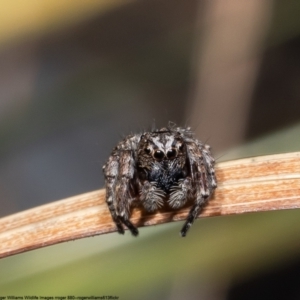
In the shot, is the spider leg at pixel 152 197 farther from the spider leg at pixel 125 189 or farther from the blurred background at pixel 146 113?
the blurred background at pixel 146 113

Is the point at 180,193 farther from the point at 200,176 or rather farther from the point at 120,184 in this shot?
the point at 120,184

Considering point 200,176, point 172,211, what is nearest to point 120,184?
point 172,211

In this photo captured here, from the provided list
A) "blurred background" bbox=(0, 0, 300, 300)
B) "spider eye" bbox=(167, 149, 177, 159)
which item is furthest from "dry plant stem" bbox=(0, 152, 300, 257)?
"blurred background" bbox=(0, 0, 300, 300)

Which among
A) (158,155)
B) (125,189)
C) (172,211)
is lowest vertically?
(172,211)

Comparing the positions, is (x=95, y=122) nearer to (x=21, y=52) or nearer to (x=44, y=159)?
(x=44, y=159)

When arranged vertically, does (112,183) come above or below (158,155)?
below

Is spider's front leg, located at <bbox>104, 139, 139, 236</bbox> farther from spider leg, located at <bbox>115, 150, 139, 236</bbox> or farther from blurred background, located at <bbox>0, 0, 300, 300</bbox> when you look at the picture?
blurred background, located at <bbox>0, 0, 300, 300</bbox>
